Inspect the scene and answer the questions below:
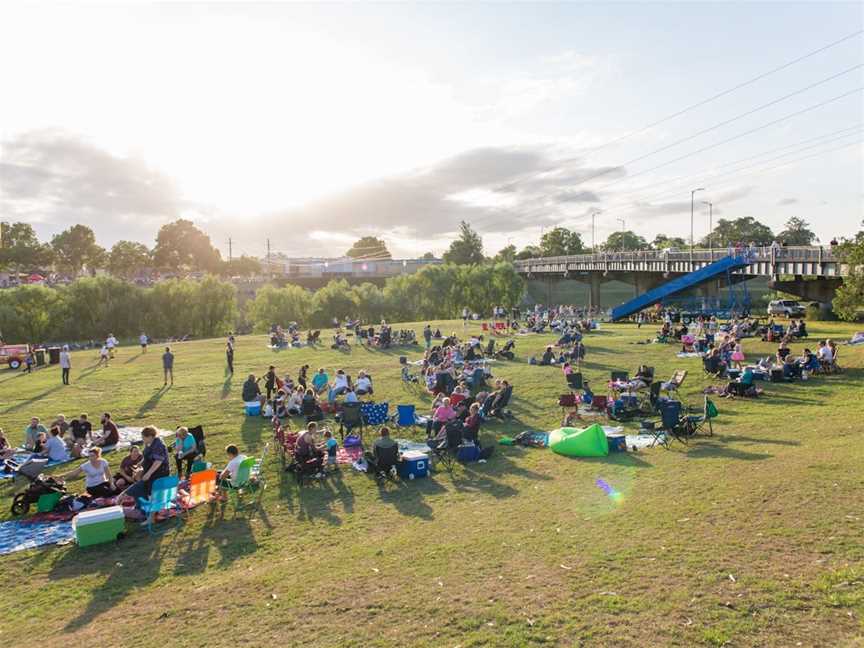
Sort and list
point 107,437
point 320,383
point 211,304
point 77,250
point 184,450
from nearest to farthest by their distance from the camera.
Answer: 1. point 184,450
2. point 107,437
3. point 320,383
4. point 211,304
5. point 77,250

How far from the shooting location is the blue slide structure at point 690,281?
47.3 m

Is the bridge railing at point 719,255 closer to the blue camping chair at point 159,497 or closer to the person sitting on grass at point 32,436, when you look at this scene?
the blue camping chair at point 159,497

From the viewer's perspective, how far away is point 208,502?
39.3 feet

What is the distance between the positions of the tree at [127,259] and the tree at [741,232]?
137m

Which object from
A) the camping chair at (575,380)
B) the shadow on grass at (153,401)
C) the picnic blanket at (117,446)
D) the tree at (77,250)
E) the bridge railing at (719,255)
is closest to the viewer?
the picnic blanket at (117,446)

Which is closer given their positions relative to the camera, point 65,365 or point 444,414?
point 444,414

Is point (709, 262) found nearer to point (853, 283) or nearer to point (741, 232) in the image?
point (853, 283)

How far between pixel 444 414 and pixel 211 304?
5994cm

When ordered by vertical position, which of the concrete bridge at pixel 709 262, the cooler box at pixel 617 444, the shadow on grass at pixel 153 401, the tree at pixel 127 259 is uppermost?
the tree at pixel 127 259

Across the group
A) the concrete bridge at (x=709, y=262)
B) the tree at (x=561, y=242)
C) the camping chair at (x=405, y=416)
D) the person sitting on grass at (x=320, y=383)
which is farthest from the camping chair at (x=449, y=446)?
the tree at (x=561, y=242)

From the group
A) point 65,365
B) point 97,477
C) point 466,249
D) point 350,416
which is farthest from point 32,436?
point 466,249

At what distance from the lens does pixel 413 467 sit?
1326 centimetres

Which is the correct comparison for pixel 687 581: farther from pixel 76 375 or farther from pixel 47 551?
pixel 76 375

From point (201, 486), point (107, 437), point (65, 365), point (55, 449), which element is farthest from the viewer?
point (65, 365)
